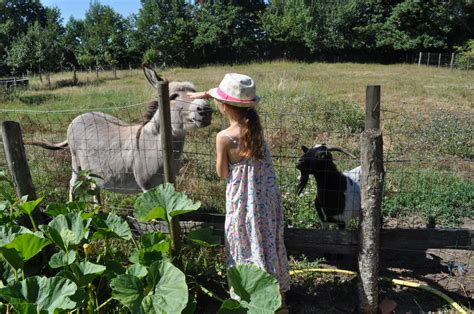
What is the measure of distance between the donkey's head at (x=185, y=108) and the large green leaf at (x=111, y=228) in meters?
1.30

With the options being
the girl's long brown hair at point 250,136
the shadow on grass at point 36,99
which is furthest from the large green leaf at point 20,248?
the shadow on grass at point 36,99

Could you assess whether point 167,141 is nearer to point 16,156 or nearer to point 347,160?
point 16,156

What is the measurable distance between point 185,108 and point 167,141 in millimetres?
952

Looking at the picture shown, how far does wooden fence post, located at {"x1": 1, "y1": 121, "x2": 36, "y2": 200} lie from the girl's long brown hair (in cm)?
225

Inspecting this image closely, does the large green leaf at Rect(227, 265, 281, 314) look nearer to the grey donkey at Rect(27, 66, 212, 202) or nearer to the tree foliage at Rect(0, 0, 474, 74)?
the grey donkey at Rect(27, 66, 212, 202)

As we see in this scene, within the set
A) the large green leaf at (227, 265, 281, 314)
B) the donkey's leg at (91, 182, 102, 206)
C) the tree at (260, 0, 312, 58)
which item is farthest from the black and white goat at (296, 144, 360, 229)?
the tree at (260, 0, 312, 58)

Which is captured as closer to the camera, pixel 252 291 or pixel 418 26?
pixel 252 291

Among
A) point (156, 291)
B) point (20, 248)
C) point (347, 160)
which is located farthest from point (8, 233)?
point (347, 160)

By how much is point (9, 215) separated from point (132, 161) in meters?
1.43

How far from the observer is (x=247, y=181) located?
9.58 feet

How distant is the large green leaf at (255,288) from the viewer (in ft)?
8.33

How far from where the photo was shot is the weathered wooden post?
3096 mm

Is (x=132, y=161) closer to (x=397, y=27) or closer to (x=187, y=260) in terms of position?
(x=187, y=260)

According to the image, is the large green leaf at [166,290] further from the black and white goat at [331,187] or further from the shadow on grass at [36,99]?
the shadow on grass at [36,99]
